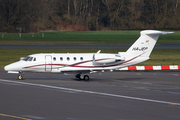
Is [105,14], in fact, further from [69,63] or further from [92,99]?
[92,99]

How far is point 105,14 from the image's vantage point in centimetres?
14238

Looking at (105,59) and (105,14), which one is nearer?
(105,59)

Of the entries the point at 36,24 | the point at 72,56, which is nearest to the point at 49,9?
the point at 36,24

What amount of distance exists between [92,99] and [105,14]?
125640 millimetres

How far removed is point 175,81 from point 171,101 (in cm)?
864

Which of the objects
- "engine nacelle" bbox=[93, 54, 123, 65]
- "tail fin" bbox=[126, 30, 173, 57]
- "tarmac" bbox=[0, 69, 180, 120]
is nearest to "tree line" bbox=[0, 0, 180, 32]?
"tail fin" bbox=[126, 30, 173, 57]

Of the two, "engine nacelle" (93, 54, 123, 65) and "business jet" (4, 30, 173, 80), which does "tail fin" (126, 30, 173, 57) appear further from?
"engine nacelle" (93, 54, 123, 65)

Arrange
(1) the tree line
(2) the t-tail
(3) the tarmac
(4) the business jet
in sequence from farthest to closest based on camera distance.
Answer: (1) the tree line → (2) the t-tail → (4) the business jet → (3) the tarmac

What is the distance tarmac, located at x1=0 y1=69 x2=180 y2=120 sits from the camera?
15.1 m

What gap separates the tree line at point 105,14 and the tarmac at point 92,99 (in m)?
92.0

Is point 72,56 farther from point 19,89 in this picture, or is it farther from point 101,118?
point 101,118

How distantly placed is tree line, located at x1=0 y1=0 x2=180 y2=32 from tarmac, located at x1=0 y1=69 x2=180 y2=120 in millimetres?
91992

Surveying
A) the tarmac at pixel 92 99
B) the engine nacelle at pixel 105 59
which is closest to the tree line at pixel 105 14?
the engine nacelle at pixel 105 59

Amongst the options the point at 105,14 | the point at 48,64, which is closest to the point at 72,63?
the point at 48,64
